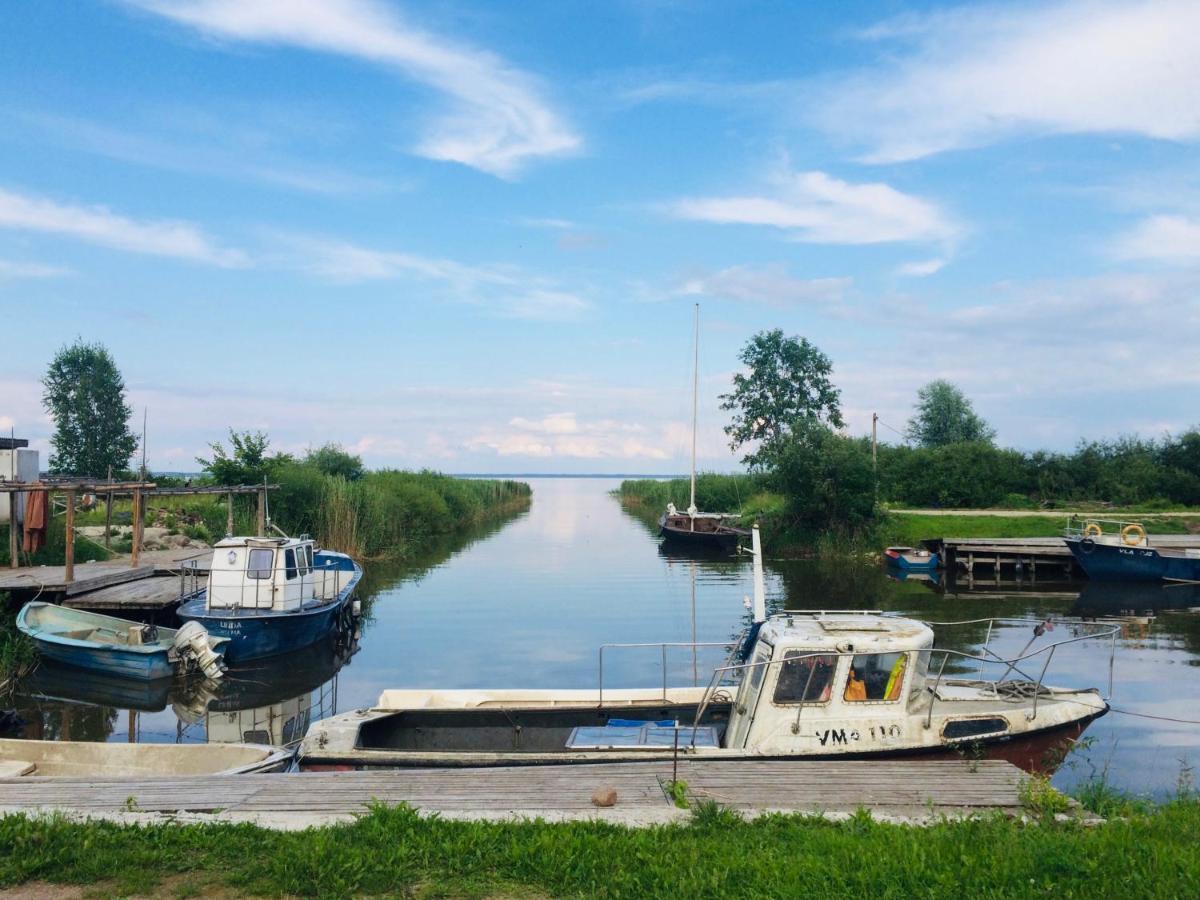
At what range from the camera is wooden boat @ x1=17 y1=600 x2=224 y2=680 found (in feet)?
66.4

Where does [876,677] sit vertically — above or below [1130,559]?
above

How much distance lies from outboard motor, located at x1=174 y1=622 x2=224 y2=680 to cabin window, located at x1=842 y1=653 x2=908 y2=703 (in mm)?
15243

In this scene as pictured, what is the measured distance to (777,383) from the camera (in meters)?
76.0

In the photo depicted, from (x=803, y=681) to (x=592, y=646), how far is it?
13.1 metres

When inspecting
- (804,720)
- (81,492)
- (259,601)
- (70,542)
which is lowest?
(259,601)

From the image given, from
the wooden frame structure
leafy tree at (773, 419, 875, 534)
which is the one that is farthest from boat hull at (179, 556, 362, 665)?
leafy tree at (773, 419, 875, 534)

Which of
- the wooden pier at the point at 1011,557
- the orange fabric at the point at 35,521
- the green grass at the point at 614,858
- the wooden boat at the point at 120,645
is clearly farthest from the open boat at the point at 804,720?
the wooden pier at the point at 1011,557

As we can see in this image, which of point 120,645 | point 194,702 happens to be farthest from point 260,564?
point 194,702

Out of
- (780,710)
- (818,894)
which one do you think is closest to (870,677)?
(780,710)

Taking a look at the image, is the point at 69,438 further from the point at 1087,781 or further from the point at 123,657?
the point at 1087,781

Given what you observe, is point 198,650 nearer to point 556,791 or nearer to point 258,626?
point 258,626

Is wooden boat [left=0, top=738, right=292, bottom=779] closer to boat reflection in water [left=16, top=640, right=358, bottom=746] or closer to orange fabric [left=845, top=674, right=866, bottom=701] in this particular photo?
boat reflection in water [left=16, top=640, right=358, bottom=746]

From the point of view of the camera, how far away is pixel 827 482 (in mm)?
47031

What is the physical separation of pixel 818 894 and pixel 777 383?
71.5 metres
